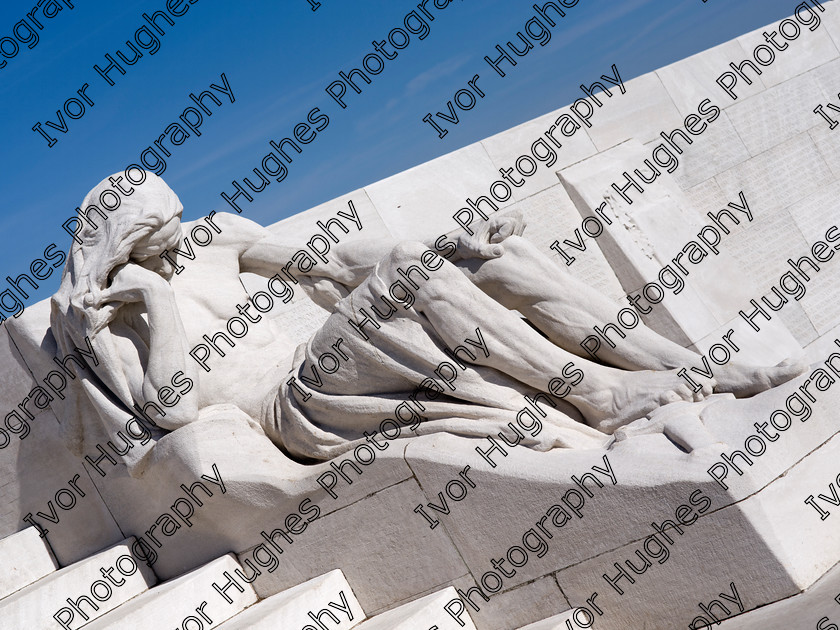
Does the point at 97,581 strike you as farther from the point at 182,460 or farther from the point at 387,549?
the point at 387,549

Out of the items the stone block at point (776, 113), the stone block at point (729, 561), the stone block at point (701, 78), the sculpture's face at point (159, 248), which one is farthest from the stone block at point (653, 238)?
the sculpture's face at point (159, 248)

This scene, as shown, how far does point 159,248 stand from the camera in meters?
4.22

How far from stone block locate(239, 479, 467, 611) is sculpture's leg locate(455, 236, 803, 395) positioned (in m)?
0.89

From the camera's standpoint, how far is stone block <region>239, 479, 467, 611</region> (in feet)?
11.5

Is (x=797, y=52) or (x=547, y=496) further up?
(x=797, y=52)

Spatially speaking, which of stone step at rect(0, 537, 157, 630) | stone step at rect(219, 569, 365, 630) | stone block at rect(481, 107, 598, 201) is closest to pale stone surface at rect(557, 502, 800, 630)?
stone step at rect(219, 569, 365, 630)

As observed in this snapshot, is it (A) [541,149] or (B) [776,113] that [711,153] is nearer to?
(B) [776,113]

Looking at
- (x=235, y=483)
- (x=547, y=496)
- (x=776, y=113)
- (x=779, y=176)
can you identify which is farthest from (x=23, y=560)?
(x=776, y=113)

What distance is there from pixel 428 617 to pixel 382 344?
3.64 ft

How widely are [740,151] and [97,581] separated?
5.54 metres

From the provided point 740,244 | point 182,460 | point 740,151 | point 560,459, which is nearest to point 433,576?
point 560,459

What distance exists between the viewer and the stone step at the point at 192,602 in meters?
3.69

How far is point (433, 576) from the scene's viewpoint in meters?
3.55

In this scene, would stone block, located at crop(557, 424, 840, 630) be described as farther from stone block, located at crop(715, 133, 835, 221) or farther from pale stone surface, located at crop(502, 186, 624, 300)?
stone block, located at crop(715, 133, 835, 221)
